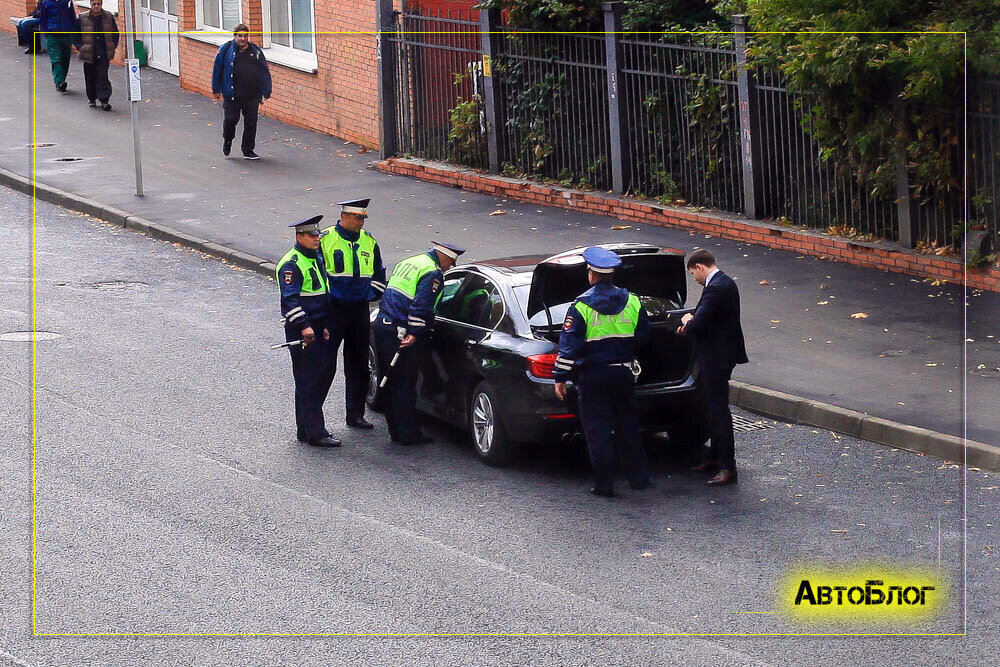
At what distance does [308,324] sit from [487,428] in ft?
5.09

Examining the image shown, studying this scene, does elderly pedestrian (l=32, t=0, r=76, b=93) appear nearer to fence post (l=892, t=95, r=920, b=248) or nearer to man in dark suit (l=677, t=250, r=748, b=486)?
fence post (l=892, t=95, r=920, b=248)

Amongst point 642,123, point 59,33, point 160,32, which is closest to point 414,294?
point 642,123

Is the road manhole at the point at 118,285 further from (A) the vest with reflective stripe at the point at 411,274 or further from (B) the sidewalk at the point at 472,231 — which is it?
(A) the vest with reflective stripe at the point at 411,274

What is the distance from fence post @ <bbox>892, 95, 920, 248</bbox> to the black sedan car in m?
5.86

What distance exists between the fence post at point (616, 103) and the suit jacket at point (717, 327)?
9691 mm

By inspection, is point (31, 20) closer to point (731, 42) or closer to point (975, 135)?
point (731, 42)

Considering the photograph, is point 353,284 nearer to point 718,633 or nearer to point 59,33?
point 718,633

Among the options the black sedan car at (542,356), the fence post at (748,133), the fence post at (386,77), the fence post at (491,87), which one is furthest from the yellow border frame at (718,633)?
the fence post at (386,77)

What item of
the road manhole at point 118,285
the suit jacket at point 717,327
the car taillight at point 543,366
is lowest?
the road manhole at point 118,285

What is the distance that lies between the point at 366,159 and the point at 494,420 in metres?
14.1

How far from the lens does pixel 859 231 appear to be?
54.8 ft

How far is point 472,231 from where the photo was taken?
61.7 feet

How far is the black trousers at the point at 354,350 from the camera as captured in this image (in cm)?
1148

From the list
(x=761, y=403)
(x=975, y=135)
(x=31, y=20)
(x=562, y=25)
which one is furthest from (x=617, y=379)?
(x=31, y=20)
